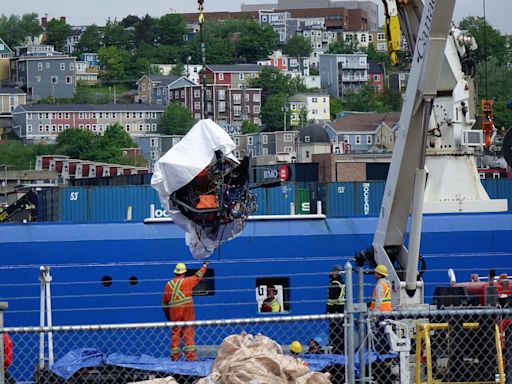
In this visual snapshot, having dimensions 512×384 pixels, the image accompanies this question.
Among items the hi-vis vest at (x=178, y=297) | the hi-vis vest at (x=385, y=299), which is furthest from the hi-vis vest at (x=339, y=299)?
the hi-vis vest at (x=178, y=297)

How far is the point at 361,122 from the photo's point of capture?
615 feet

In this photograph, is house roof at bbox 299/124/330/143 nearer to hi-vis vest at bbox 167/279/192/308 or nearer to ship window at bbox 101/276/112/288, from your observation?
ship window at bbox 101/276/112/288

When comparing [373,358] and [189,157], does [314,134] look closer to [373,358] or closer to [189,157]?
[189,157]

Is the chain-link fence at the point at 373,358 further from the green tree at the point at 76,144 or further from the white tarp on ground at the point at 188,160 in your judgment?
the green tree at the point at 76,144

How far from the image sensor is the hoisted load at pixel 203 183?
65.5 ft

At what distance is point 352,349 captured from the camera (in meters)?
14.6

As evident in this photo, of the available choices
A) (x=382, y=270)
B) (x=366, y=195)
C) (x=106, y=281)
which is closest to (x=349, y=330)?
(x=382, y=270)

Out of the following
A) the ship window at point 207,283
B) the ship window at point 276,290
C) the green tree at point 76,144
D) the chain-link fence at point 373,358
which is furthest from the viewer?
the green tree at point 76,144

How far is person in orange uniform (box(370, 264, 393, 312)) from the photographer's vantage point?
20.3 m

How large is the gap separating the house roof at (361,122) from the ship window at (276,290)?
522 feet

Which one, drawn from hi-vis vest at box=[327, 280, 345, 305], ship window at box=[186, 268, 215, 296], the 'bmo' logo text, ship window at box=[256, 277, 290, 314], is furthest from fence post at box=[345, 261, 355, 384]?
the 'bmo' logo text

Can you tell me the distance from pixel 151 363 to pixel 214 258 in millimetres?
7040

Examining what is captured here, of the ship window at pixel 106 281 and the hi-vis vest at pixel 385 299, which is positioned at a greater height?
the hi-vis vest at pixel 385 299

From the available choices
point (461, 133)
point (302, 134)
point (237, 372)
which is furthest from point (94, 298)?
point (302, 134)
